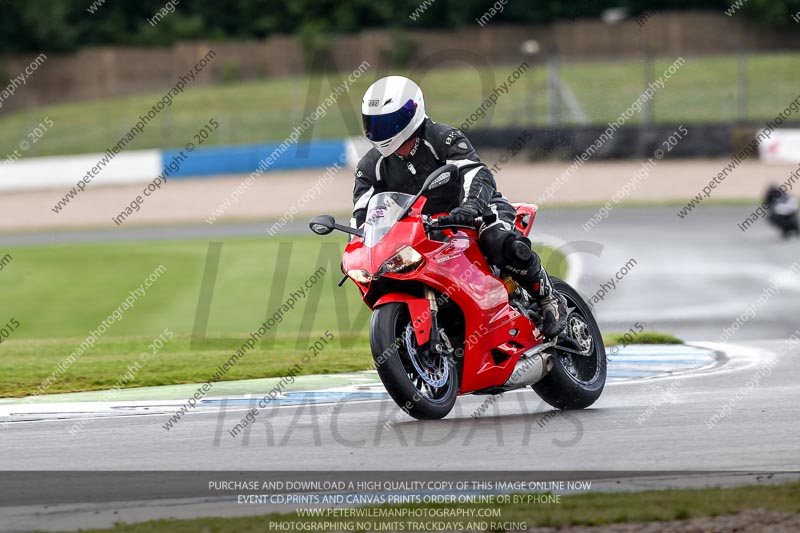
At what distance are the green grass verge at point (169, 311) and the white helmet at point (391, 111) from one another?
129 inches

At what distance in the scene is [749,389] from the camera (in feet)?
28.7

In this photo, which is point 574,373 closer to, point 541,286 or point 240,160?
point 541,286

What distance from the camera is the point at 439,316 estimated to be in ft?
25.7

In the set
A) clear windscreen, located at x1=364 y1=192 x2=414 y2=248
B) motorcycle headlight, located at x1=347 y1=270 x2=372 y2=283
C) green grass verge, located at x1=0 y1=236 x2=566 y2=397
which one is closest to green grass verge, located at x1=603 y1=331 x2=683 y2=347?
green grass verge, located at x1=0 y1=236 x2=566 y2=397

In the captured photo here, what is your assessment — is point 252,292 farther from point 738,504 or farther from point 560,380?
point 738,504

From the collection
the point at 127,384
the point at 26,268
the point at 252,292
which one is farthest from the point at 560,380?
the point at 26,268

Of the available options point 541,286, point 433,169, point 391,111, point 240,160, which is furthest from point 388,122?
point 240,160

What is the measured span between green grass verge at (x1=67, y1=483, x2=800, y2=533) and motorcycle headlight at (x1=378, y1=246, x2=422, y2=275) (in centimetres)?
206

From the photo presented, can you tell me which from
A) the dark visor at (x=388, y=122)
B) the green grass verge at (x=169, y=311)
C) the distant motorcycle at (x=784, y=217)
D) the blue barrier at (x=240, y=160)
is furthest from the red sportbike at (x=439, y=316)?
the blue barrier at (x=240, y=160)

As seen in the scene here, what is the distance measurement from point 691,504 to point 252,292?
15584 millimetres

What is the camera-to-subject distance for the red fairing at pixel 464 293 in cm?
741

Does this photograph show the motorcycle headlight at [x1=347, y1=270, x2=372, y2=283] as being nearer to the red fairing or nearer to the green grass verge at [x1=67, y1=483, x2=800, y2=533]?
the red fairing

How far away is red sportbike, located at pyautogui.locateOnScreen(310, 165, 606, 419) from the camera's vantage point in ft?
24.2

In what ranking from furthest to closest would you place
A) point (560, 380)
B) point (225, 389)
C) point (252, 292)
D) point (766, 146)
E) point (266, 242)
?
point (766, 146) < point (266, 242) < point (252, 292) < point (225, 389) < point (560, 380)
